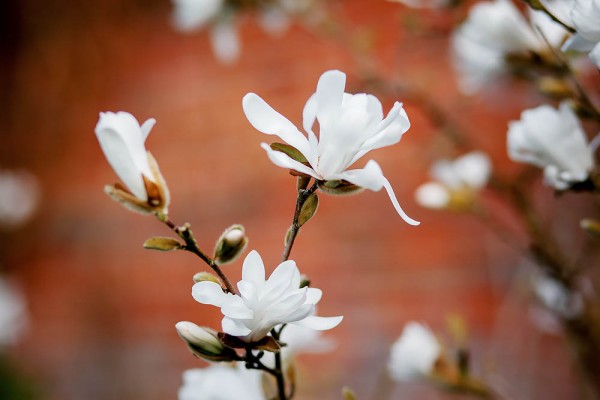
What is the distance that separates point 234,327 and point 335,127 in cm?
10

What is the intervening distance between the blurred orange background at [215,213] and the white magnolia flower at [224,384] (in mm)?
245

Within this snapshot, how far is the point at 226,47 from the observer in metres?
0.70

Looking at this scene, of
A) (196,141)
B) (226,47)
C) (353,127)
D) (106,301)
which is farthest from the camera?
(106,301)

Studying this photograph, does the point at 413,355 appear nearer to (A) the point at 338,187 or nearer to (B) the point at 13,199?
(A) the point at 338,187

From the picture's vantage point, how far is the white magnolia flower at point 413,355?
16.9 inches

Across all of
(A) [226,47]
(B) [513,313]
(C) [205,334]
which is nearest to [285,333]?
(C) [205,334]

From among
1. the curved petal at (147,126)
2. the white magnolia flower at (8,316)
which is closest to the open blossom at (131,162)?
the curved petal at (147,126)

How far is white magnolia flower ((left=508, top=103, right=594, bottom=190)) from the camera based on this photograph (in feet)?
1.07

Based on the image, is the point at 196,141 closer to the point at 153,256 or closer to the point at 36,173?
the point at 153,256

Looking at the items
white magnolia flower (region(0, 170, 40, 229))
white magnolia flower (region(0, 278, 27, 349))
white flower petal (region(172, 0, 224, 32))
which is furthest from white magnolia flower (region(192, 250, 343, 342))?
white magnolia flower (region(0, 170, 40, 229))

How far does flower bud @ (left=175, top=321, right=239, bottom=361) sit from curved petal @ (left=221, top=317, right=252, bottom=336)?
2cm

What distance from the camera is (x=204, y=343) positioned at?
28 centimetres

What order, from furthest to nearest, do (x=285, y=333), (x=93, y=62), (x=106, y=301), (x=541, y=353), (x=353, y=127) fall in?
(x=93, y=62)
(x=106, y=301)
(x=541, y=353)
(x=285, y=333)
(x=353, y=127)

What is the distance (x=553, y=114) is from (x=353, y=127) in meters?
0.13
